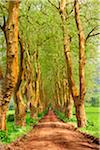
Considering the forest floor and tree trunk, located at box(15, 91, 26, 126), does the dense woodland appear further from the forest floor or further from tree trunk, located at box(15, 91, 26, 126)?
the forest floor

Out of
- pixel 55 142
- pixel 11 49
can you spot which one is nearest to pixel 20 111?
→ pixel 55 142

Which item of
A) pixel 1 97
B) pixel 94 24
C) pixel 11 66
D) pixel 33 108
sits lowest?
pixel 33 108

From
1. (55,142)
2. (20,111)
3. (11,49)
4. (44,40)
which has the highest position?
(44,40)

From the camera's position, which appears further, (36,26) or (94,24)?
(36,26)

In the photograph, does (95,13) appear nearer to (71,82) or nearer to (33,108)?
(71,82)

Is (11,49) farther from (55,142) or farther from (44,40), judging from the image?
(44,40)

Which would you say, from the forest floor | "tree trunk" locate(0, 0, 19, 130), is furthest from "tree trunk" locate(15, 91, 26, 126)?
"tree trunk" locate(0, 0, 19, 130)

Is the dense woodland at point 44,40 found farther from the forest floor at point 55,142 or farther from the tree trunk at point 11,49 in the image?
the forest floor at point 55,142

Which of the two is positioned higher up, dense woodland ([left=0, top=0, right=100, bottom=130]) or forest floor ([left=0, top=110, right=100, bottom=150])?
dense woodland ([left=0, top=0, right=100, bottom=130])

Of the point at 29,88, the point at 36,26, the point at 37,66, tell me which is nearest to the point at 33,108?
the point at 29,88

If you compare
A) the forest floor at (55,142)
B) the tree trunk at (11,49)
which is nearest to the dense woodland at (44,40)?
the tree trunk at (11,49)

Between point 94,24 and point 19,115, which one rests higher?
point 94,24

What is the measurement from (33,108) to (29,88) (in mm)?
3164

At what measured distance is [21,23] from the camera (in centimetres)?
3328
